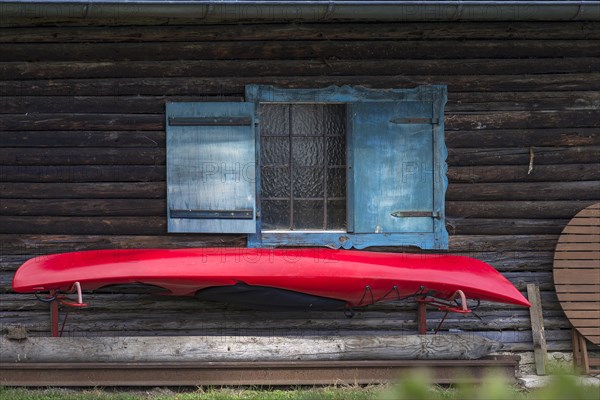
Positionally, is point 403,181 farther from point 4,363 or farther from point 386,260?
point 4,363

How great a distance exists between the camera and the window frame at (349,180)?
22.0ft

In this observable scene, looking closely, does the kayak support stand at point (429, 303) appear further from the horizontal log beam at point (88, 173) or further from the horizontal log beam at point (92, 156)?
the horizontal log beam at point (88, 173)

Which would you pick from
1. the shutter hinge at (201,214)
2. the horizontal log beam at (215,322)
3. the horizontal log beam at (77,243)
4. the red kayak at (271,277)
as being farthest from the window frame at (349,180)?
the horizontal log beam at (215,322)

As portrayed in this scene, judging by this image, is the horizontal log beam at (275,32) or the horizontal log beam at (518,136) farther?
the horizontal log beam at (518,136)

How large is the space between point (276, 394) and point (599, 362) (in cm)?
276

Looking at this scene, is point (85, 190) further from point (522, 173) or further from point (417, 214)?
point (522, 173)

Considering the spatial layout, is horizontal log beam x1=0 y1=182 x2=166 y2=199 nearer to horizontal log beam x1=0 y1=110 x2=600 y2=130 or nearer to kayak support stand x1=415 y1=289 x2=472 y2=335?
horizontal log beam x1=0 y1=110 x2=600 y2=130

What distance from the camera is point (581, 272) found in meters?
6.75

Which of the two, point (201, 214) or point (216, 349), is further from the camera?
point (201, 214)

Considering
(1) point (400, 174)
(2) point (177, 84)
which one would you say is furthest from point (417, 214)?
(2) point (177, 84)

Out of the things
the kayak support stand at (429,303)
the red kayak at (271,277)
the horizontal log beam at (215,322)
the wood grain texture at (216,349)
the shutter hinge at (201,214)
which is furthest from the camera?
the horizontal log beam at (215,322)

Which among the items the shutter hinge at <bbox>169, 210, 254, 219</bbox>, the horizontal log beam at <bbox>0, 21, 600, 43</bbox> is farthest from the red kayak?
the horizontal log beam at <bbox>0, 21, 600, 43</bbox>

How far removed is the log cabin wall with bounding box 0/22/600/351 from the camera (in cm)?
670

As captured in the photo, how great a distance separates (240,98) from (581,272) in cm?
309
